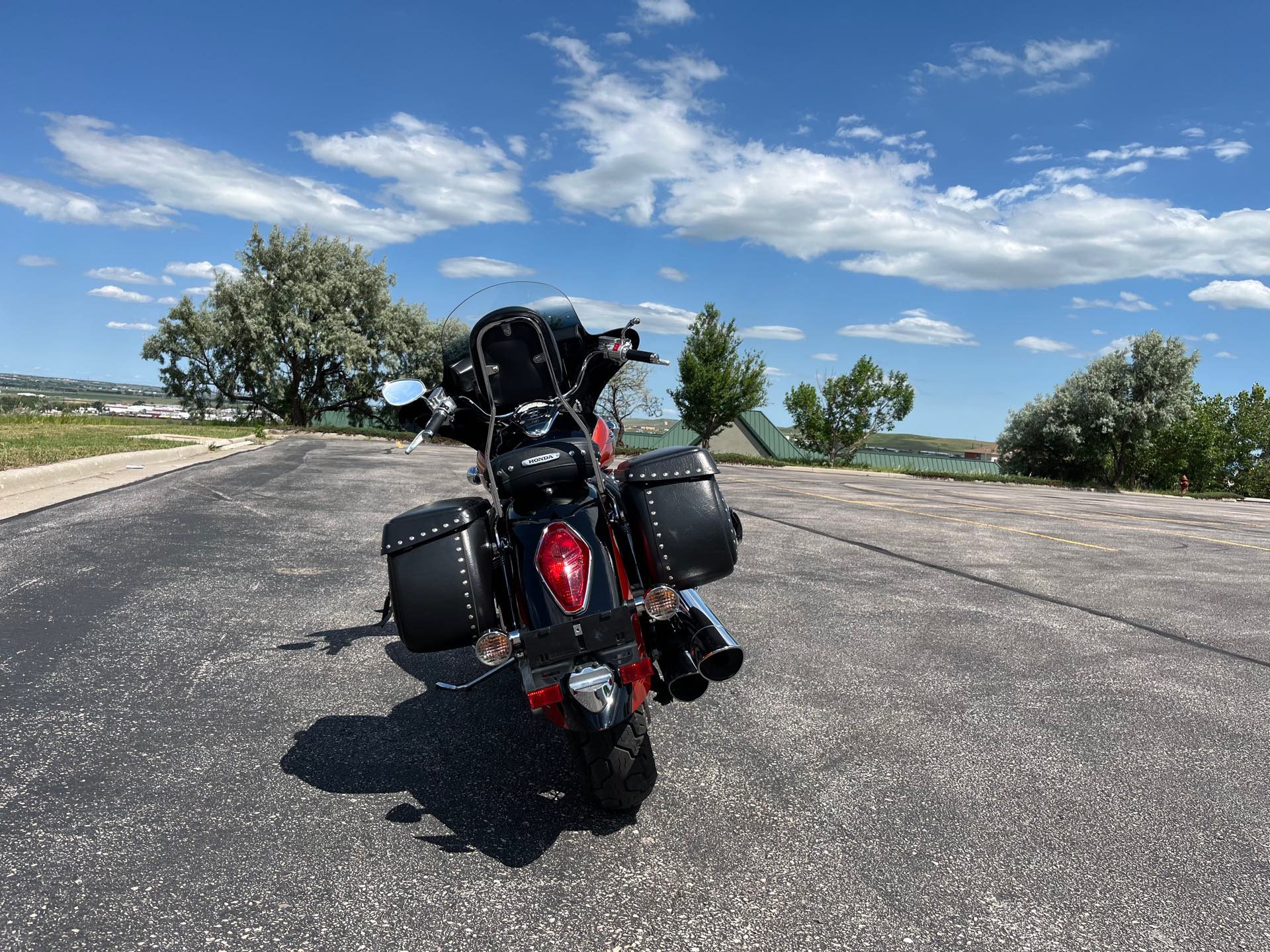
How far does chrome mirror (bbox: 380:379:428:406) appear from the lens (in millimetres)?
3227

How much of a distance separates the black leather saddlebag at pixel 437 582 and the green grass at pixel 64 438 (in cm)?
1028

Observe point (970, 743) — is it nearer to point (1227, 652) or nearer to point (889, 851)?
point (889, 851)

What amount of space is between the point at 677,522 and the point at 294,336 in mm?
44304

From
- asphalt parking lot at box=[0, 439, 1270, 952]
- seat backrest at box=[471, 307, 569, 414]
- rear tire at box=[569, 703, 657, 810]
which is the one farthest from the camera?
seat backrest at box=[471, 307, 569, 414]

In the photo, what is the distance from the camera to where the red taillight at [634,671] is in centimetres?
279

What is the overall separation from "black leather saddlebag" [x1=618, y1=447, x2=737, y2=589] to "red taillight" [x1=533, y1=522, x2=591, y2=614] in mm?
277

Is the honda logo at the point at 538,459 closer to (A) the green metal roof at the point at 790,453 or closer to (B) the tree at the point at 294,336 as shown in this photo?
(B) the tree at the point at 294,336

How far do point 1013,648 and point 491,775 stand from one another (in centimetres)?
374

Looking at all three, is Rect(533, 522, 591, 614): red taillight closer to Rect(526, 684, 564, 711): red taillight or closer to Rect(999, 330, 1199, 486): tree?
Rect(526, 684, 564, 711): red taillight

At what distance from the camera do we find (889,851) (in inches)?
111

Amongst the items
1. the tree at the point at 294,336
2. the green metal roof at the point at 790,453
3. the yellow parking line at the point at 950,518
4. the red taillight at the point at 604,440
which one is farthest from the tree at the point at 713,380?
the red taillight at the point at 604,440

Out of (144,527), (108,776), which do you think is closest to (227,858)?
(108,776)

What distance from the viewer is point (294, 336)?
4275 centimetres

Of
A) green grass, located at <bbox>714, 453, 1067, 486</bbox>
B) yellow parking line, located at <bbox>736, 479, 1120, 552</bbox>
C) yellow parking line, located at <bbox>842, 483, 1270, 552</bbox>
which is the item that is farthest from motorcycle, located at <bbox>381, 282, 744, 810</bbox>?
green grass, located at <bbox>714, 453, 1067, 486</bbox>
